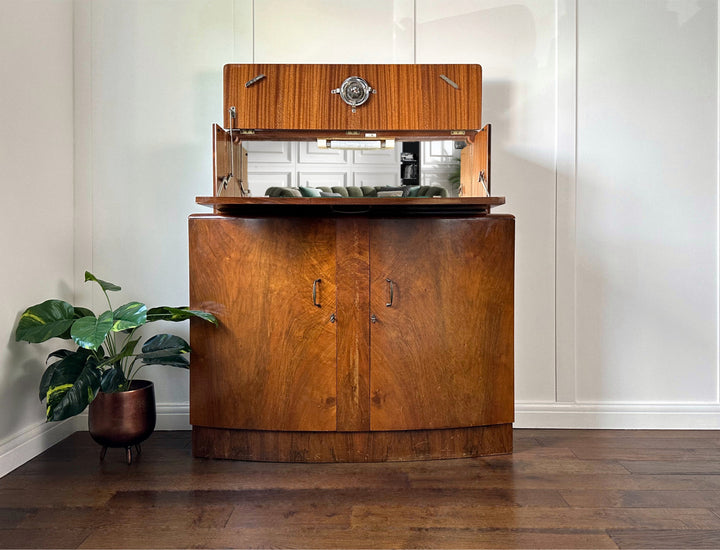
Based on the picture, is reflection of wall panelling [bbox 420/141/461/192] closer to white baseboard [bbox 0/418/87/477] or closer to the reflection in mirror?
the reflection in mirror

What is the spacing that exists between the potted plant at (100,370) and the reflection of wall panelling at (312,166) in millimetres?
674

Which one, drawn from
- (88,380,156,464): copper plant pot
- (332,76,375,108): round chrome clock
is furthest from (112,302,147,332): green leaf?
(332,76,375,108): round chrome clock

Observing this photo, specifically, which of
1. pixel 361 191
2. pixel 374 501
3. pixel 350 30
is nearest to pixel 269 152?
pixel 361 191

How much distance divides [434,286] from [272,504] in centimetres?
93

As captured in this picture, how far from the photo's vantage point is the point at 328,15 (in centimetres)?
243

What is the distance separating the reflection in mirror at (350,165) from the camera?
2.25 m

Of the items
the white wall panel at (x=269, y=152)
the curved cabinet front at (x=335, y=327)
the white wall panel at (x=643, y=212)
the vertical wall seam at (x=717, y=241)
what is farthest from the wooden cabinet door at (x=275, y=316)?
the vertical wall seam at (x=717, y=241)

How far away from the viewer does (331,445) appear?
78.5 inches

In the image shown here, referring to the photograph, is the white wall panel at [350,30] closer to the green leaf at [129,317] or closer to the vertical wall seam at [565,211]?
the vertical wall seam at [565,211]

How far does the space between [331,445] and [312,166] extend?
1.14 m

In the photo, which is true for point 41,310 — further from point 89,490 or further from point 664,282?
point 664,282

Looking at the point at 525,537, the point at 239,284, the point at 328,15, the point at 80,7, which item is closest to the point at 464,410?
the point at 525,537

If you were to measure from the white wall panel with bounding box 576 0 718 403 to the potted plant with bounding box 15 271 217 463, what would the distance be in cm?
175

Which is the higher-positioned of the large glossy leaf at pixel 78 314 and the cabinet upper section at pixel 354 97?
the cabinet upper section at pixel 354 97
